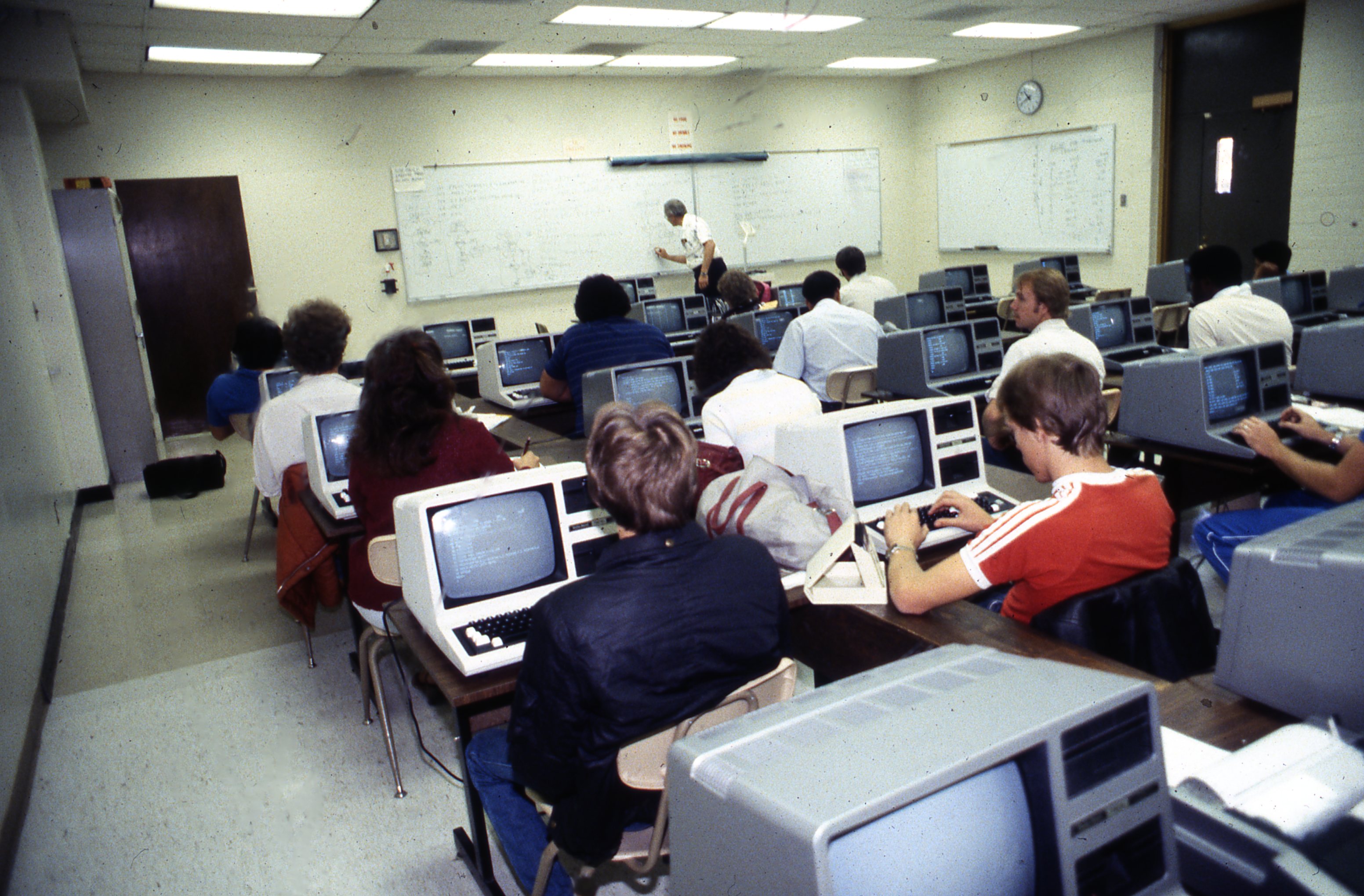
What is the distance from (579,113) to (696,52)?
1.45 metres

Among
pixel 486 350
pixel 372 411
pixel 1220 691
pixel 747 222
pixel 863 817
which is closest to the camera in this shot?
pixel 863 817

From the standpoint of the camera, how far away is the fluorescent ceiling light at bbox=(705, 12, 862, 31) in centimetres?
666

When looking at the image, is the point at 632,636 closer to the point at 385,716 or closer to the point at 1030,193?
the point at 385,716

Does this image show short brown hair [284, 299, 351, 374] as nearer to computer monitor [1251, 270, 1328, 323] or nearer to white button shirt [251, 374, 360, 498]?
white button shirt [251, 374, 360, 498]

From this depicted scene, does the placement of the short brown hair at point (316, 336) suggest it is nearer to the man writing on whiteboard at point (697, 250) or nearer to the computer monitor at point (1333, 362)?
the computer monitor at point (1333, 362)

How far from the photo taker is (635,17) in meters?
6.40

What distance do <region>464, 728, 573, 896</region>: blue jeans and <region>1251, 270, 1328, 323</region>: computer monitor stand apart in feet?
17.2

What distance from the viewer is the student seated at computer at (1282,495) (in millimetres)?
2484

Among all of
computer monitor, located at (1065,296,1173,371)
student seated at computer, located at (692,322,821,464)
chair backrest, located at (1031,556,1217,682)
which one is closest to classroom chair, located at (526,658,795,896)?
chair backrest, located at (1031,556,1217,682)

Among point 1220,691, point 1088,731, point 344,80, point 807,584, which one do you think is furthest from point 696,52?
point 1088,731

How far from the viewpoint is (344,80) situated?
780cm

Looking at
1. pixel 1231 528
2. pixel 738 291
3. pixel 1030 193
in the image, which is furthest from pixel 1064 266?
pixel 1231 528

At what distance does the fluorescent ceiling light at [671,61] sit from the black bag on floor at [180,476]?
482cm

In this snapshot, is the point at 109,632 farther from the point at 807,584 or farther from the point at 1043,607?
the point at 1043,607
